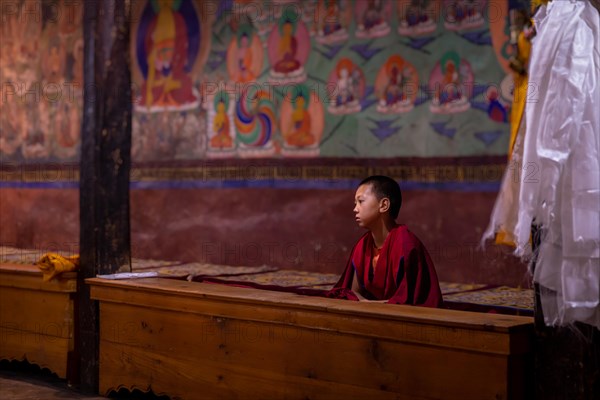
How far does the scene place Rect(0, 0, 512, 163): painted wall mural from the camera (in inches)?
252

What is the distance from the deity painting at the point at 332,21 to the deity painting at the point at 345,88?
0.20 m

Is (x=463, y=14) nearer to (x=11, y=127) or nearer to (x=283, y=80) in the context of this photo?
(x=283, y=80)

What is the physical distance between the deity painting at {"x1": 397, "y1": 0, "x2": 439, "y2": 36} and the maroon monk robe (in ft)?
9.12

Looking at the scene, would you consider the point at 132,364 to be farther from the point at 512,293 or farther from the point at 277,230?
the point at 277,230

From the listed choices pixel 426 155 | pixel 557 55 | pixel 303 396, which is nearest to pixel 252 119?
pixel 426 155

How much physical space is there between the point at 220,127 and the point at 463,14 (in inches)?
93.9

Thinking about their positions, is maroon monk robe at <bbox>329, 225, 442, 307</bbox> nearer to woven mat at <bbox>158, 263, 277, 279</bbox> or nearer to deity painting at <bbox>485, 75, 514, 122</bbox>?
deity painting at <bbox>485, 75, 514, 122</bbox>

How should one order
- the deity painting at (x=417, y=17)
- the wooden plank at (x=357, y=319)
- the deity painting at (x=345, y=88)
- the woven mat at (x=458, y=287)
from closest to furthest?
the wooden plank at (x=357, y=319)
the woven mat at (x=458, y=287)
the deity painting at (x=417, y=17)
the deity painting at (x=345, y=88)

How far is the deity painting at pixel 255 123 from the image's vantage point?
7.52 meters

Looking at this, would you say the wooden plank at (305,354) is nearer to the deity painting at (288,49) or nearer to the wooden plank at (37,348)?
the wooden plank at (37,348)

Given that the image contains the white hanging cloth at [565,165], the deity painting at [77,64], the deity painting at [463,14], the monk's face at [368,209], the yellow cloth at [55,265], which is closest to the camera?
the white hanging cloth at [565,165]

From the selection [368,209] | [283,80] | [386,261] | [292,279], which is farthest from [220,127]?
[386,261]

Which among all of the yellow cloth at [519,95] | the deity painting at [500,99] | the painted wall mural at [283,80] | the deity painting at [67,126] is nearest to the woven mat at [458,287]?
the yellow cloth at [519,95]

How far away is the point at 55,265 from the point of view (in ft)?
15.8
